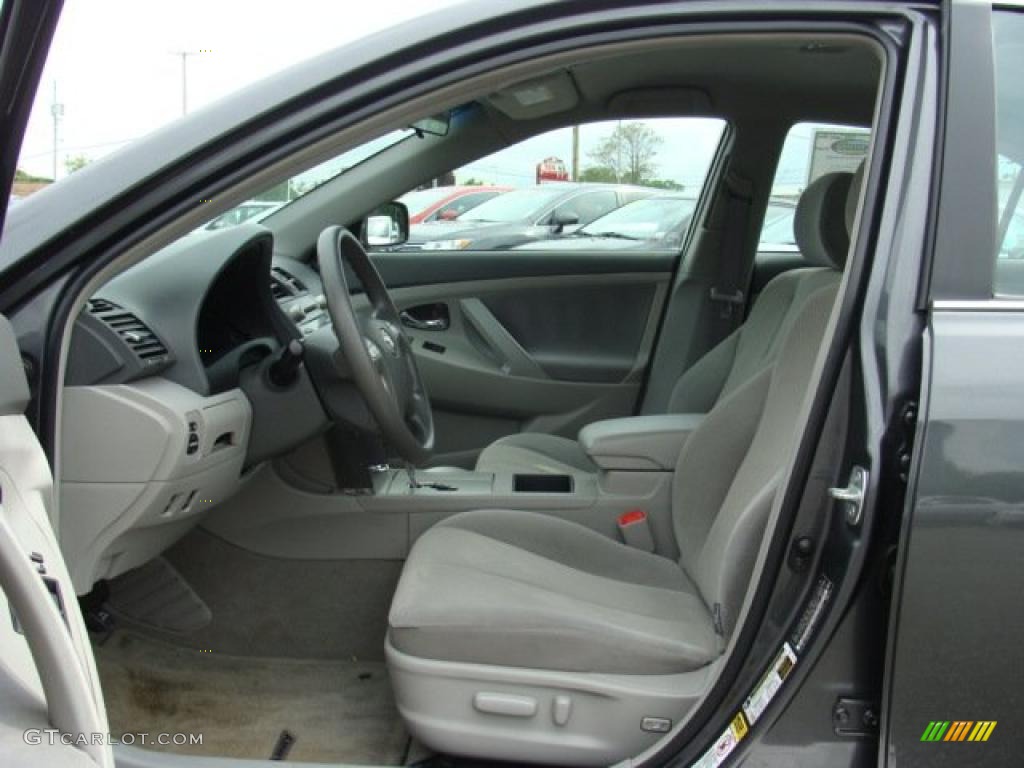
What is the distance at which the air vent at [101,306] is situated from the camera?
64.7 inches

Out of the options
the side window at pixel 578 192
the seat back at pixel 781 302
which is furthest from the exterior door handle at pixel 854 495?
the side window at pixel 578 192

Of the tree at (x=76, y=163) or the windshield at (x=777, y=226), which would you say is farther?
the windshield at (x=777, y=226)

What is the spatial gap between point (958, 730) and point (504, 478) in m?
1.38

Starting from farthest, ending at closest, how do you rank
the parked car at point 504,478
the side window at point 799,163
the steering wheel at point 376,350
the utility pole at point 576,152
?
the utility pole at point 576,152
the side window at point 799,163
the steering wheel at point 376,350
the parked car at point 504,478

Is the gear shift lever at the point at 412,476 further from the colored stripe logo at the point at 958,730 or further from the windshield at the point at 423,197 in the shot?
the colored stripe logo at the point at 958,730

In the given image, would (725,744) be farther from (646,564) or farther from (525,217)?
(525,217)

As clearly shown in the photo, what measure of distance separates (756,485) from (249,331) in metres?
1.15

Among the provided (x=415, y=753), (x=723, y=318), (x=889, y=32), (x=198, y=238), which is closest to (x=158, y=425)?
(x=198, y=238)

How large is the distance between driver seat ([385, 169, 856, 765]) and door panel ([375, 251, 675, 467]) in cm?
Answer: 172

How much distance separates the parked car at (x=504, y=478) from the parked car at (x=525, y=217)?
0.78m

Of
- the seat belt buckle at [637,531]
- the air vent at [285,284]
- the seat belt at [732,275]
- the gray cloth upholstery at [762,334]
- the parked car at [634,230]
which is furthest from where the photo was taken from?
the parked car at [634,230]

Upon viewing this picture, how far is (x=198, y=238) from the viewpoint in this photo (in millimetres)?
2055

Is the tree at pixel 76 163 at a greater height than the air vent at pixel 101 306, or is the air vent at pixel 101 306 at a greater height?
the tree at pixel 76 163

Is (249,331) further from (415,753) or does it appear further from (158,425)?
(415,753)
